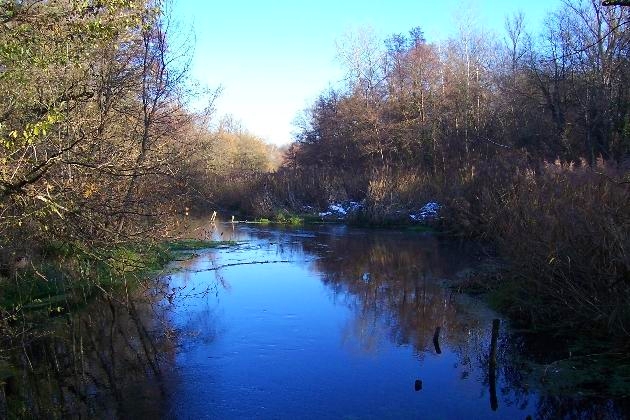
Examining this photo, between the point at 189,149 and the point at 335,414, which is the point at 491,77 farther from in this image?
the point at 335,414

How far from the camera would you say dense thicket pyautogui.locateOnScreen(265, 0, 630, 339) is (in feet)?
31.4

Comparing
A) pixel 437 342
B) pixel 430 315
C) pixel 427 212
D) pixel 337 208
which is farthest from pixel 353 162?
pixel 437 342

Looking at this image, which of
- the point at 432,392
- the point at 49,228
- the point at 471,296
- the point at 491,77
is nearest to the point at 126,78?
the point at 49,228

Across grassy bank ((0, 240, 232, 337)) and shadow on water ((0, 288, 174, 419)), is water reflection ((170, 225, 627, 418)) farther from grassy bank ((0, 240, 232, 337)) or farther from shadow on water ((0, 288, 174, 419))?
grassy bank ((0, 240, 232, 337))

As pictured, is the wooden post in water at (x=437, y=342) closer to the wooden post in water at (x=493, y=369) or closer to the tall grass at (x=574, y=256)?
the wooden post in water at (x=493, y=369)

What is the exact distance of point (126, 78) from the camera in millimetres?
14422

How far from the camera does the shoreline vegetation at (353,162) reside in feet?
24.8

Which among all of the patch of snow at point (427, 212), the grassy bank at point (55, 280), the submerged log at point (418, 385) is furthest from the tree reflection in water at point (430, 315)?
the patch of snow at point (427, 212)

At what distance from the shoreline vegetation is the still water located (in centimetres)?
132

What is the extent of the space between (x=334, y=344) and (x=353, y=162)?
94.5ft

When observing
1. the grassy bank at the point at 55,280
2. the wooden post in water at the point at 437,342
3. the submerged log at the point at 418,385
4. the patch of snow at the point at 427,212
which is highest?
the patch of snow at the point at 427,212

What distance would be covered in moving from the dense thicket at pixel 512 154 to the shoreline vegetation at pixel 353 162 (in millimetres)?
64

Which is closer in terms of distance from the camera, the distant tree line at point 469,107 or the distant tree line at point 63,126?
the distant tree line at point 63,126

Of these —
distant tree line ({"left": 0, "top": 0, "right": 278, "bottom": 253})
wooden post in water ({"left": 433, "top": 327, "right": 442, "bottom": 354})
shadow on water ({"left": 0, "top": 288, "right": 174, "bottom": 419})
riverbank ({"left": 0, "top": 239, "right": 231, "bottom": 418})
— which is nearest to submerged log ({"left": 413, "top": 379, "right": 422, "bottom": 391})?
wooden post in water ({"left": 433, "top": 327, "right": 442, "bottom": 354})
